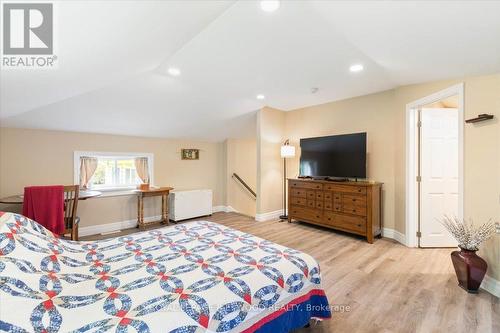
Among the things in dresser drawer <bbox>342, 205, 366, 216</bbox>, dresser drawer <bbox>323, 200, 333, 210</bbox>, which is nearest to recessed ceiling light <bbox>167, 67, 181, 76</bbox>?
dresser drawer <bbox>323, 200, 333, 210</bbox>

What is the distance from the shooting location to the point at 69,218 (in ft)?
9.47

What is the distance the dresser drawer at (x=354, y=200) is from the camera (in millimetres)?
3539

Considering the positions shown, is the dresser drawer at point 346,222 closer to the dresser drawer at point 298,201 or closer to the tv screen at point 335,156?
the dresser drawer at point 298,201

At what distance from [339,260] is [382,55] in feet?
8.13

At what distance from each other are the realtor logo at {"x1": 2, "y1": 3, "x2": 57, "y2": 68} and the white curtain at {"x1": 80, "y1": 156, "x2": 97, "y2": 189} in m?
2.79

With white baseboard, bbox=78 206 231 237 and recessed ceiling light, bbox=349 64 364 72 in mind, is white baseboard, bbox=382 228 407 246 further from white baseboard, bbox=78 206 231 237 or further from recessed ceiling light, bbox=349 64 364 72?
white baseboard, bbox=78 206 231 237

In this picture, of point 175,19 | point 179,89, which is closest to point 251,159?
point 179,89

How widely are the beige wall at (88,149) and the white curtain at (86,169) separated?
15 centimetres

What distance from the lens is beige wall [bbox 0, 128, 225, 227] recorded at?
340 cm

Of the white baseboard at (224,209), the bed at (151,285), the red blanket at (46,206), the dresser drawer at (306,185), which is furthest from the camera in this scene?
the white baseboard at (224,209)

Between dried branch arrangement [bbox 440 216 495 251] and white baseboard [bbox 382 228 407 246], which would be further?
white baseboard [bbox 382 228 407 246]

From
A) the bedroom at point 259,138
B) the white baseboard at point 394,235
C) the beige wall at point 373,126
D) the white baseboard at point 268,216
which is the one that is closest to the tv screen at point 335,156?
the bedroom at point 259,138

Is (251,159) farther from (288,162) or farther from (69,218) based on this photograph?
(69,218)

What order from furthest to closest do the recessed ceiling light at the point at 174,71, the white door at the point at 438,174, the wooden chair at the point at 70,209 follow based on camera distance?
the white door at the point at 438,174 → the recessed ceiling light at the point at 174,71 → the wooden chair at the point at 70,209
